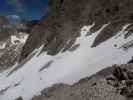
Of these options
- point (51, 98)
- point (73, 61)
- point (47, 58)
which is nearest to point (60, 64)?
point (73, 61)

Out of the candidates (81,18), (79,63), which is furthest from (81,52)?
(81,18)

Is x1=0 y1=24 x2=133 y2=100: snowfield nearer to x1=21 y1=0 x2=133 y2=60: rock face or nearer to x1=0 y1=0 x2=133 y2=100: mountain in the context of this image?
x1=0 y1=0 x2=133 y2=100: mountain

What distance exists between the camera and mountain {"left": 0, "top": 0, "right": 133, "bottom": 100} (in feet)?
Answer: 62.5

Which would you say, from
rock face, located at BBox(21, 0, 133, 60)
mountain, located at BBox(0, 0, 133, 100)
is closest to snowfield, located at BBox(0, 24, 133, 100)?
mountain, located at BBox(0, 0, 133, 100)

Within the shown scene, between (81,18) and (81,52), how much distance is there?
1587 centimetres

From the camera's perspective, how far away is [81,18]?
160ft

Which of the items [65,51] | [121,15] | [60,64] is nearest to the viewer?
[60,64]

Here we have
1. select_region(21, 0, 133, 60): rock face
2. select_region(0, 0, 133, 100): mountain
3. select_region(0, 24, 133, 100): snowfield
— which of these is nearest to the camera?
select_region(0, 0, 133, 100): mountain

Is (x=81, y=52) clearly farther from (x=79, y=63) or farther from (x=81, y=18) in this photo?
(x=81, y=18)

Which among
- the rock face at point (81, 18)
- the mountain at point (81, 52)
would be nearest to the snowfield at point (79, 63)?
the mountain at point (81, 52)

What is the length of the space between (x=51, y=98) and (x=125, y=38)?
1649 centimetres

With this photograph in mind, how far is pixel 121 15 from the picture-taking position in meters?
37.1

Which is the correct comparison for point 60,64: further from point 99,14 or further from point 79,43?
point 99,14

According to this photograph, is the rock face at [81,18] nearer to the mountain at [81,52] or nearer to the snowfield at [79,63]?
the mountain at [81,52]
